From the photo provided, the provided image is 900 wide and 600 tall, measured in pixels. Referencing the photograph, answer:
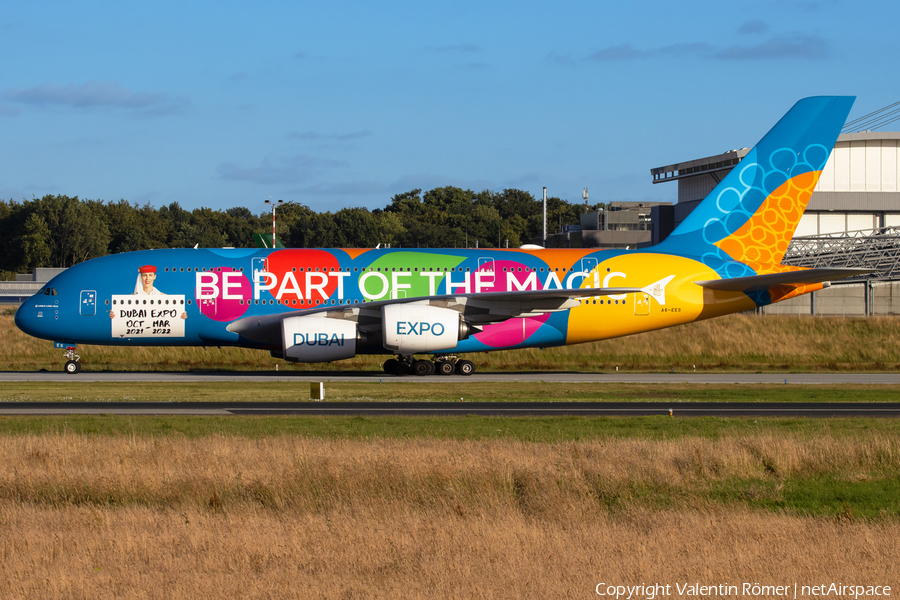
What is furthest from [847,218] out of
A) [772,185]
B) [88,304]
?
[88,304]

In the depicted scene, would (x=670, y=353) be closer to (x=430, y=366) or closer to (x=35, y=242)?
(x=430, y=366)

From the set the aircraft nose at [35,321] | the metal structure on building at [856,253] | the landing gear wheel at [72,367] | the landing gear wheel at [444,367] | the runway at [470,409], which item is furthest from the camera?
the metal structure on building at [856,253]

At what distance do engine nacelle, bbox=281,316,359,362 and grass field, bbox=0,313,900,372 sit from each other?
6846mm

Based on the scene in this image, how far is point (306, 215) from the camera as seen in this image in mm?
123188

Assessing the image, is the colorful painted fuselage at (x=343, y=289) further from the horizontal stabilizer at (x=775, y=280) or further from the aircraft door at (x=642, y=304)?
the horizontal stabilizer at (x=775, y=280)

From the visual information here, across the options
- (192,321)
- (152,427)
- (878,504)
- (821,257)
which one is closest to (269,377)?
(192,321)

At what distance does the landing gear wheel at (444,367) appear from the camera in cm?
3638

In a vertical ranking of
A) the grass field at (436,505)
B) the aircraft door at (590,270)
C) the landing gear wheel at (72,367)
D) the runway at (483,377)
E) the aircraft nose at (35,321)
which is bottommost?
the runway at (483,377)

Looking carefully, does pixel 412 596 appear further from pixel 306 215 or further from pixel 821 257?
pixel 306 215

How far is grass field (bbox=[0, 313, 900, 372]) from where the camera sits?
42.4m

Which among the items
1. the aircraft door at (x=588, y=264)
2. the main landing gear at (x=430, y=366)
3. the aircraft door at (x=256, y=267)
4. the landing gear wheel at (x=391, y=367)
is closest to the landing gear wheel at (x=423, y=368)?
the main landing gear at (x=430, y=366)

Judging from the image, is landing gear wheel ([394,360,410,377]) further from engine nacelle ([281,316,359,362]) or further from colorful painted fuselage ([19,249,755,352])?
engine nacelle ([281,316,359,362])

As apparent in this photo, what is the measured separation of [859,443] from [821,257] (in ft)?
185

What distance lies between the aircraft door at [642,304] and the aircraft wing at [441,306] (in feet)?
5.07
